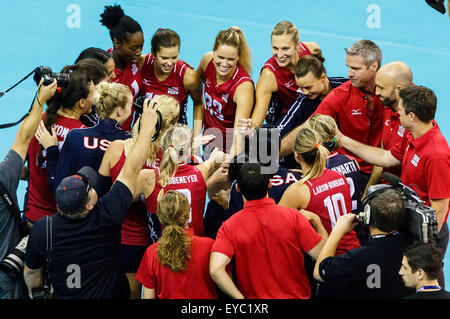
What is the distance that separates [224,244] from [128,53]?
12.1ft

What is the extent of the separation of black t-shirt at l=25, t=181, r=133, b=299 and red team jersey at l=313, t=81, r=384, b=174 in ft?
8.82

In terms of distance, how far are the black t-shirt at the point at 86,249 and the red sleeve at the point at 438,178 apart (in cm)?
250

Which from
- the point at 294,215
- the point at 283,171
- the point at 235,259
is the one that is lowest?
the point at 235,259

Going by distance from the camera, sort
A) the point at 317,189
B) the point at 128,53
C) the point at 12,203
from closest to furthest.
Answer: the point at 12,203 < the point at 317,189 < the point at 128,53

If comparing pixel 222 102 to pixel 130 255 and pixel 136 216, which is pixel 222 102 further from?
pixel 130 255

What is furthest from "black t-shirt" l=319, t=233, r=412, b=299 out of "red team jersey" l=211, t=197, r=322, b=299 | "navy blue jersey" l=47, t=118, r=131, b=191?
"navy blue jersey" l=47, t=118, r=131, b=191

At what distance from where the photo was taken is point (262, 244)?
4387 mm

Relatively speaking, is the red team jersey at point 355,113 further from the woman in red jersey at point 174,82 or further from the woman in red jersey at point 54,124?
the woman in red jersey at point 54,124

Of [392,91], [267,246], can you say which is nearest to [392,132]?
[392,91]

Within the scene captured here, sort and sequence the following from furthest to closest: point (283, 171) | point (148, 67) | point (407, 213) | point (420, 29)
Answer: point (420, 29), point (148, 67), point (283, 171), point (407, 213)

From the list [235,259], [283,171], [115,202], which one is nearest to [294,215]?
[235,259]
